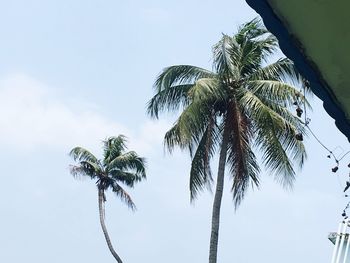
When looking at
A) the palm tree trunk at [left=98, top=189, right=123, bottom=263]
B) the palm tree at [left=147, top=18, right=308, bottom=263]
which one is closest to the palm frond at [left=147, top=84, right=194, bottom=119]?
the palm tree at [left=147, top=18, right=308, bottom=263]

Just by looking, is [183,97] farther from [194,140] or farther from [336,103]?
[336,103]

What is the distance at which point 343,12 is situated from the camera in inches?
116

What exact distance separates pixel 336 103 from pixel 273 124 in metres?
19.1

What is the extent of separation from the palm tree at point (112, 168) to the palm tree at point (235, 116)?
14.7m

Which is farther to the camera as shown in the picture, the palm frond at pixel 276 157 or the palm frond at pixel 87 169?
the palm frond at pixel 87 169

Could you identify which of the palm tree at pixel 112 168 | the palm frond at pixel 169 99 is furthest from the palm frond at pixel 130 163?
the palm frond at pixel 169 99

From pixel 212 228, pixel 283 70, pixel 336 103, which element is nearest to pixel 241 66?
pixel 283 70

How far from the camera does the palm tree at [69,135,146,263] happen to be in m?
38.3

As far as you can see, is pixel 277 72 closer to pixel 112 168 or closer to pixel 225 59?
pixel 225 59

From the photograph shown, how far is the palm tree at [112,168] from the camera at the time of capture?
3828 centimetres

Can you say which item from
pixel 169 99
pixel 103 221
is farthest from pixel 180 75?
pixel 103 221

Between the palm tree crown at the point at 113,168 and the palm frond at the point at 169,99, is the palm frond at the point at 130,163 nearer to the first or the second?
the palm tree crown at the point at 113,168

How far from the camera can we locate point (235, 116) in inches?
901

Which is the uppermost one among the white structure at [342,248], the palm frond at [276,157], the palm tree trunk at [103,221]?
the palm tree trunk at [103,221]
